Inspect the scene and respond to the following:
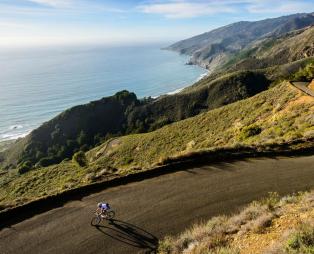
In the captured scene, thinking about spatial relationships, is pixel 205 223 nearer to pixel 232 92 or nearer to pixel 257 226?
pixel 257 226

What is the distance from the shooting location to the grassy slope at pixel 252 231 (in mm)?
10695

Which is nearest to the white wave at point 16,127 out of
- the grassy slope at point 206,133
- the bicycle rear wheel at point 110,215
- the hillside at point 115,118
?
the hillside at point 115,118

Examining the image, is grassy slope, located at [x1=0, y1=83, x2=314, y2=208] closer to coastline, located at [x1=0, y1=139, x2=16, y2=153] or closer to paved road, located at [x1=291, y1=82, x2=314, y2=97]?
paved road, located at [x1=291, y1=82, x2=314, y2=97]

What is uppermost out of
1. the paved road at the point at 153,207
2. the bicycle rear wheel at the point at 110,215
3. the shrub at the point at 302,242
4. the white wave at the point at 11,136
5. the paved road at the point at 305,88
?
the shrub at the point at 302,242

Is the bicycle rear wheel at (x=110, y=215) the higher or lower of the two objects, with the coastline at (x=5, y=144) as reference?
higher

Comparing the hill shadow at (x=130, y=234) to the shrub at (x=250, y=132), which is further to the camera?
the shrub at (x=250, y=132)

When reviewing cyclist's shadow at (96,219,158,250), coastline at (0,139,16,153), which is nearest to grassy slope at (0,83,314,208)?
cyclist's shadow at (96,219,158,250)

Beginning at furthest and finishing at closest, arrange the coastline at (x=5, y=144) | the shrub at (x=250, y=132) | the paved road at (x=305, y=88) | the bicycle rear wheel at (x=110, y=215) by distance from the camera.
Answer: the coastline at (x=5, y=144) → the paved road at (x=305, y=88) → the shrub at (x=250, y=132) → the bicycle rear wheel at (x=110, y=215)

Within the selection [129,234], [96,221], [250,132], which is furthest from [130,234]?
[250,132]

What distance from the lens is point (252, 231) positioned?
1208 cm

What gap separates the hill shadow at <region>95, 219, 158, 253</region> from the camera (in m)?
13.3

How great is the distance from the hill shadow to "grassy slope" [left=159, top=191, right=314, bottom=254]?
523 mm

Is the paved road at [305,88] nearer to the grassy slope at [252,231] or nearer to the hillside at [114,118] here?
the grassy slope at [252,231]

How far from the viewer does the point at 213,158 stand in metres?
21.8
